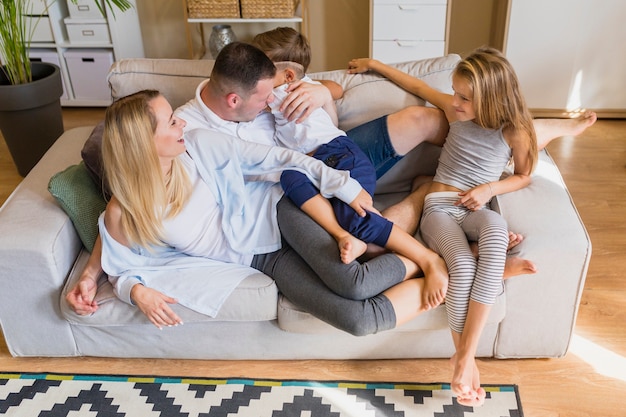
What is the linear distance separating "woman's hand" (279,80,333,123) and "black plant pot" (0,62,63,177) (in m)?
1.43

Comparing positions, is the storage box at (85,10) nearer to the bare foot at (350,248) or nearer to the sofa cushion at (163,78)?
the sofa cushion at (163,78)

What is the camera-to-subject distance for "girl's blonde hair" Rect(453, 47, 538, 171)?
1.86m

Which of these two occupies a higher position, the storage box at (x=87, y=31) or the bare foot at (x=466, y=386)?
the storage box at (x=87, y=31)

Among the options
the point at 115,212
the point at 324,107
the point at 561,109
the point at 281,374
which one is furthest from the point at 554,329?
the point at 561,109

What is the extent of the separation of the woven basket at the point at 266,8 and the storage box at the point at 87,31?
2.66 ft

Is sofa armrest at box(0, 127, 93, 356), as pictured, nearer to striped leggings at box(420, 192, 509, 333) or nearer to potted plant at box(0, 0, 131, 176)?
potted plant at box(0, 0, 131, 176)

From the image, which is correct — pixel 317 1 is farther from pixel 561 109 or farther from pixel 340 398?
pixel 340 398

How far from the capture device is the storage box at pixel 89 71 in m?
3.70

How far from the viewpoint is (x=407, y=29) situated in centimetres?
337

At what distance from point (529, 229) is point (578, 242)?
0.44ft

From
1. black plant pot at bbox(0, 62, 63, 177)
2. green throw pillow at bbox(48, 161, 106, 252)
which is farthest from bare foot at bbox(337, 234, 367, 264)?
black plant pot at bbox(0, 62, 63, 177)

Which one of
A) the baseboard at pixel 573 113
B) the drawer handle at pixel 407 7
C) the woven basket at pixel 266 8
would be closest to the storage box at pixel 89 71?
the woven basket at pixel 266 8

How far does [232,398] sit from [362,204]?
684mm

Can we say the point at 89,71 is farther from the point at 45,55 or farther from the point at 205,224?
the point at 205,224
